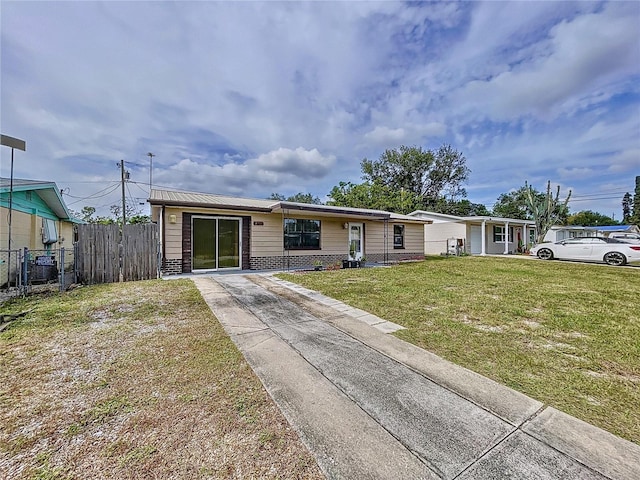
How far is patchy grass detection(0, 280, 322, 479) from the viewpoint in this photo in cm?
162

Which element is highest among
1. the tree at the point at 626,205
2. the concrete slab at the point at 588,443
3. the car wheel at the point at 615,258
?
the tree at the point at 626,205

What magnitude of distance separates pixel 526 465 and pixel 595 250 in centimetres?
1867

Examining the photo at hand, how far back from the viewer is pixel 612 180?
40.1 metres

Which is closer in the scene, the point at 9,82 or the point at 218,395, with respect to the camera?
the point at 218,395

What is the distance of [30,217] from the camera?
33.0 ft

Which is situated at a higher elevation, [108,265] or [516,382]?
[108,265]

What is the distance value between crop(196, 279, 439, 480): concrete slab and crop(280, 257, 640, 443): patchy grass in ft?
5.02

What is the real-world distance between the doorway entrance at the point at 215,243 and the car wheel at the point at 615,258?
18329 millimetres

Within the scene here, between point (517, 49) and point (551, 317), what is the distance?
965 centimetres

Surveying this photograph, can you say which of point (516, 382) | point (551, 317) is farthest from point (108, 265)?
point (551, 317)

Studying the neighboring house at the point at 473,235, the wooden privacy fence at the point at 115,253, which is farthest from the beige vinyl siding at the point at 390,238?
the wooden privacy fence at the point at 115,253

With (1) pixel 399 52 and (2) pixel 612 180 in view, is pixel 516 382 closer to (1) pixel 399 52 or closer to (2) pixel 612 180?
(1) pixel 399 52

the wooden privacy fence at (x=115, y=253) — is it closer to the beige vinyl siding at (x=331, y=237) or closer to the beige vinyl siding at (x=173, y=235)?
the beige vinyl siding at (x=173, y=235)

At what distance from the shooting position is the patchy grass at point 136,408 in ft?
5.32
